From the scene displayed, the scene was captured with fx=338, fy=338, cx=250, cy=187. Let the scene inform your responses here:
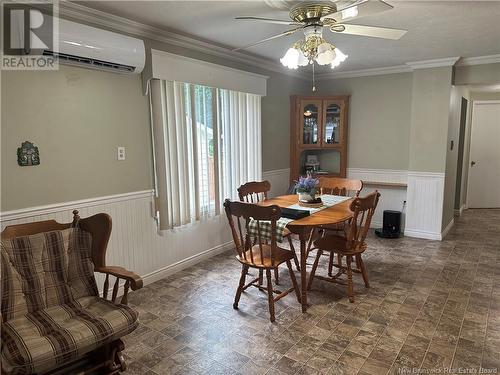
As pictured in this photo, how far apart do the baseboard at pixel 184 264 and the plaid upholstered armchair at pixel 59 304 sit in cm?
115

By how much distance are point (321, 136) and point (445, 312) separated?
3046 millimetres

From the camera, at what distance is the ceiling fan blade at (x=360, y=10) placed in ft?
6.42

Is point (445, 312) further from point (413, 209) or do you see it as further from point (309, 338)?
point (413, 209)

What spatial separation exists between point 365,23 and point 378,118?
→ 7.75ft

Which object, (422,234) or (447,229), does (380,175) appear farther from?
(447,229)

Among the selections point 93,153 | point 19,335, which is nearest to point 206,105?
point 93,153

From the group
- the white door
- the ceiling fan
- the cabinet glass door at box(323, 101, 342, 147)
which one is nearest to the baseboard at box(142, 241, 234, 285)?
the cabinet glass door at box(323, 101, 342, 147)

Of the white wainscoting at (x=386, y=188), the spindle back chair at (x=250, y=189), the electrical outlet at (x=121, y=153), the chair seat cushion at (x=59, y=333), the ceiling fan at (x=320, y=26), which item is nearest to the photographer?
the chair seat cushion at (x=59, y=333)

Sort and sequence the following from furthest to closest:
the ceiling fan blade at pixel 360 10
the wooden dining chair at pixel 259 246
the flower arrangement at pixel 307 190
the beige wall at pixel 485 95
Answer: the beige wall at pixel 485 95, the flower arrangement at pixel 307 190, the wooden dining chair at pixel 259 246, the ceiling fan blade at pixel 360 10

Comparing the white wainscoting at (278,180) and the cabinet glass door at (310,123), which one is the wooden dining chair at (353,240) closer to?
the white wainscoting at (278,180)

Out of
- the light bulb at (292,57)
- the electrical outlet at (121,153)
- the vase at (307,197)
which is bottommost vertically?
the vase at (307,197)

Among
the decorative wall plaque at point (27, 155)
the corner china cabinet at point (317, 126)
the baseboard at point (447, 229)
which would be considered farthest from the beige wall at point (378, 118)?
the decorative wall plaque at point (27, 155)

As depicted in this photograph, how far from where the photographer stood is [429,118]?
4.46 metres

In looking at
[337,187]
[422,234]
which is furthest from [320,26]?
[422,234]
